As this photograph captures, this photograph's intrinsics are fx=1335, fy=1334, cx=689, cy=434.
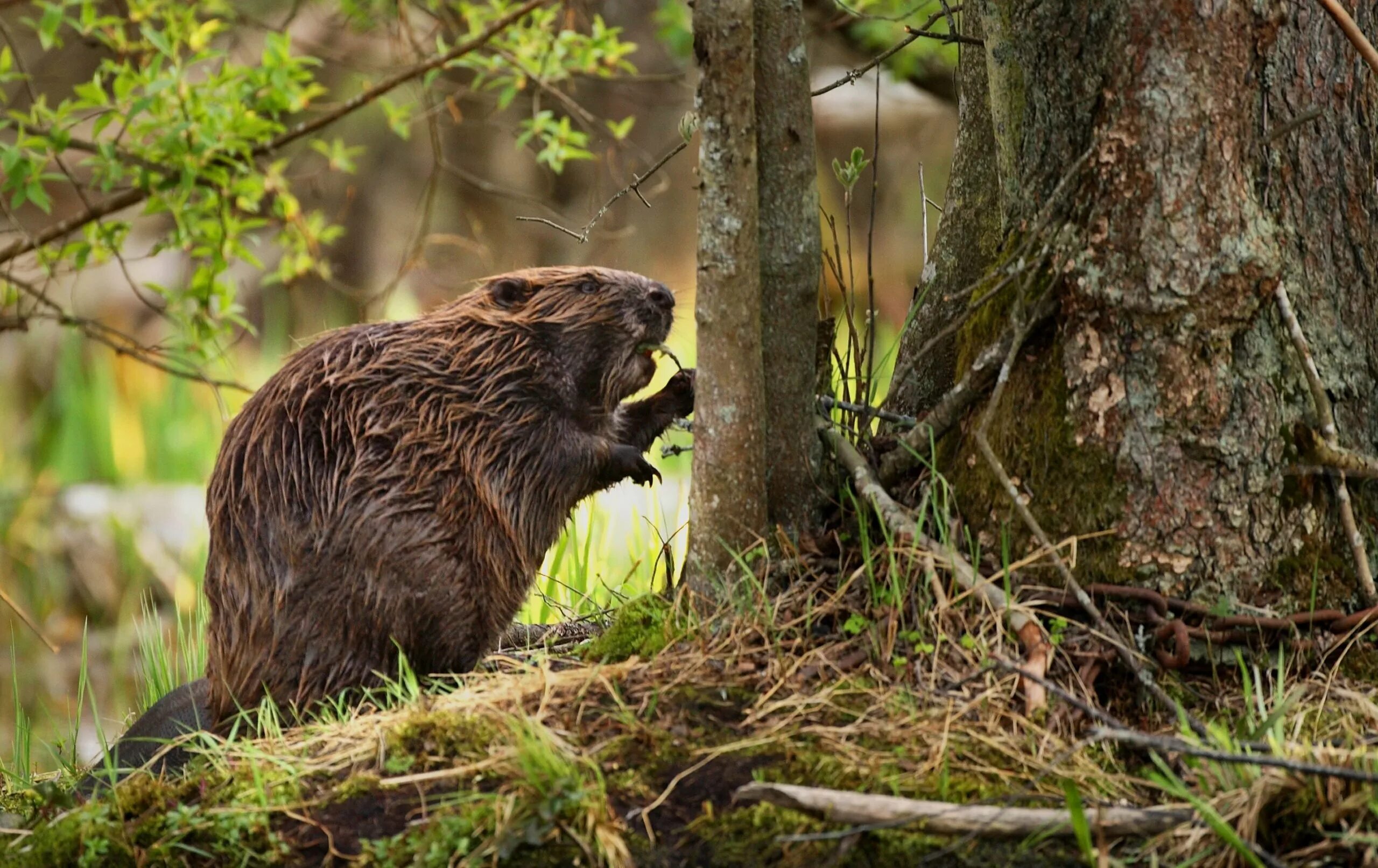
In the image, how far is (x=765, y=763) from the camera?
6.17ft

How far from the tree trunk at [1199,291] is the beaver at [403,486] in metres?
1.07

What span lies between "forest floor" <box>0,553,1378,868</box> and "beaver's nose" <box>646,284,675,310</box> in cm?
104

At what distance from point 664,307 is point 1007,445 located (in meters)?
1.15

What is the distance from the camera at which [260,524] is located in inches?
103

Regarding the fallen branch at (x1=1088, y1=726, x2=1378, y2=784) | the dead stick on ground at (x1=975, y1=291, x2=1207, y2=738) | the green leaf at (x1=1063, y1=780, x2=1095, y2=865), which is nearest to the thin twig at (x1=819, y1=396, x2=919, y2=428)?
the dead stick on ground at (x1=975, y1=291, x2=1207, y2=738)

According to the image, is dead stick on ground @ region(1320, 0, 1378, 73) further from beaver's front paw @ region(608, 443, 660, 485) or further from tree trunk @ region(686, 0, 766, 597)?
beaver's front paw @ region(608, 443, 660, 485)

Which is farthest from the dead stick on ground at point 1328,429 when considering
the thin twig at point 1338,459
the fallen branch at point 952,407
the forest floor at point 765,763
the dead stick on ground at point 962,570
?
the dead stick on ground at point 962,570

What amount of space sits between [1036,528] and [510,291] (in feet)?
4.81

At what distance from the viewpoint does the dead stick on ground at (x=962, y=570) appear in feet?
6.42

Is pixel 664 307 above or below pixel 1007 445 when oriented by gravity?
above

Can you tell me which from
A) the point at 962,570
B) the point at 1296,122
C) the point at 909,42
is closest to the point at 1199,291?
the point at 1296,122

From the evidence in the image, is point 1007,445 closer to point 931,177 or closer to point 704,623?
point 704,623

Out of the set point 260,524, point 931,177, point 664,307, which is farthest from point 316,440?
point 931,177

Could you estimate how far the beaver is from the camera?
2.59m
